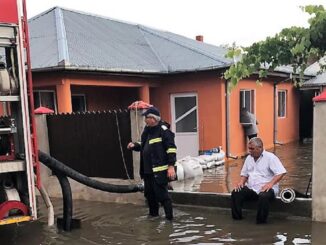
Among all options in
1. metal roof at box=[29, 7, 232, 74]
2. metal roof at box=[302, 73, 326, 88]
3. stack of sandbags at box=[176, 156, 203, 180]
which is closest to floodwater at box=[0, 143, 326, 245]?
stack of sandbags at box=[176, 156, 203, 180]

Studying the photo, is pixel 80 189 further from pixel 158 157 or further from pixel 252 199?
pixel 252 199

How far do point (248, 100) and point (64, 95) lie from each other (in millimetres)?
6095

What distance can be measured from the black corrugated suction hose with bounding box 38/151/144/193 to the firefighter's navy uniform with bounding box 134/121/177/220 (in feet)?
1.94

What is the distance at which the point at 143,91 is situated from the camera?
12.0 meters

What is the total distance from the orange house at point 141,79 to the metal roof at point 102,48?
3 cm

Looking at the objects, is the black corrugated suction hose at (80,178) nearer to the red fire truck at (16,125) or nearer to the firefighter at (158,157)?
the firefighter at (158,157)

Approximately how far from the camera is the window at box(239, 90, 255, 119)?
41.8 ft

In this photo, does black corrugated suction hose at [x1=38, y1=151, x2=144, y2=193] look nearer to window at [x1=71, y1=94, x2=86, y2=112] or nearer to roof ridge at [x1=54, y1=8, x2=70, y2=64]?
roof ridge at [x1=54, y1=8, x2=70, y2=64]

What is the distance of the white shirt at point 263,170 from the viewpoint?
5.68m

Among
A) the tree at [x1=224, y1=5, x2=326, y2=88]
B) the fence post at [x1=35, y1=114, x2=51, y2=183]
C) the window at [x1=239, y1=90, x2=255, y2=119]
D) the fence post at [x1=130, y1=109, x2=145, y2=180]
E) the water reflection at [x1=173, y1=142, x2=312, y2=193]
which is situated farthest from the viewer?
the window at [x1=239, y1=90, x2=255, y2=119]

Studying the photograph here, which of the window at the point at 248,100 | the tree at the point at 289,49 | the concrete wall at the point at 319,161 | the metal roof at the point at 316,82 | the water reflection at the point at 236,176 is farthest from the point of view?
the metal roof at the point at 316,82

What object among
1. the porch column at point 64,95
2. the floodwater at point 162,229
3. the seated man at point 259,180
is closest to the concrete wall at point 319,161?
the floodwater at point 162,229

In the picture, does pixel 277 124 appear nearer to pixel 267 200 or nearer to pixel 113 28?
pixel 113 28

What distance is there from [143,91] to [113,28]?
3.41m
